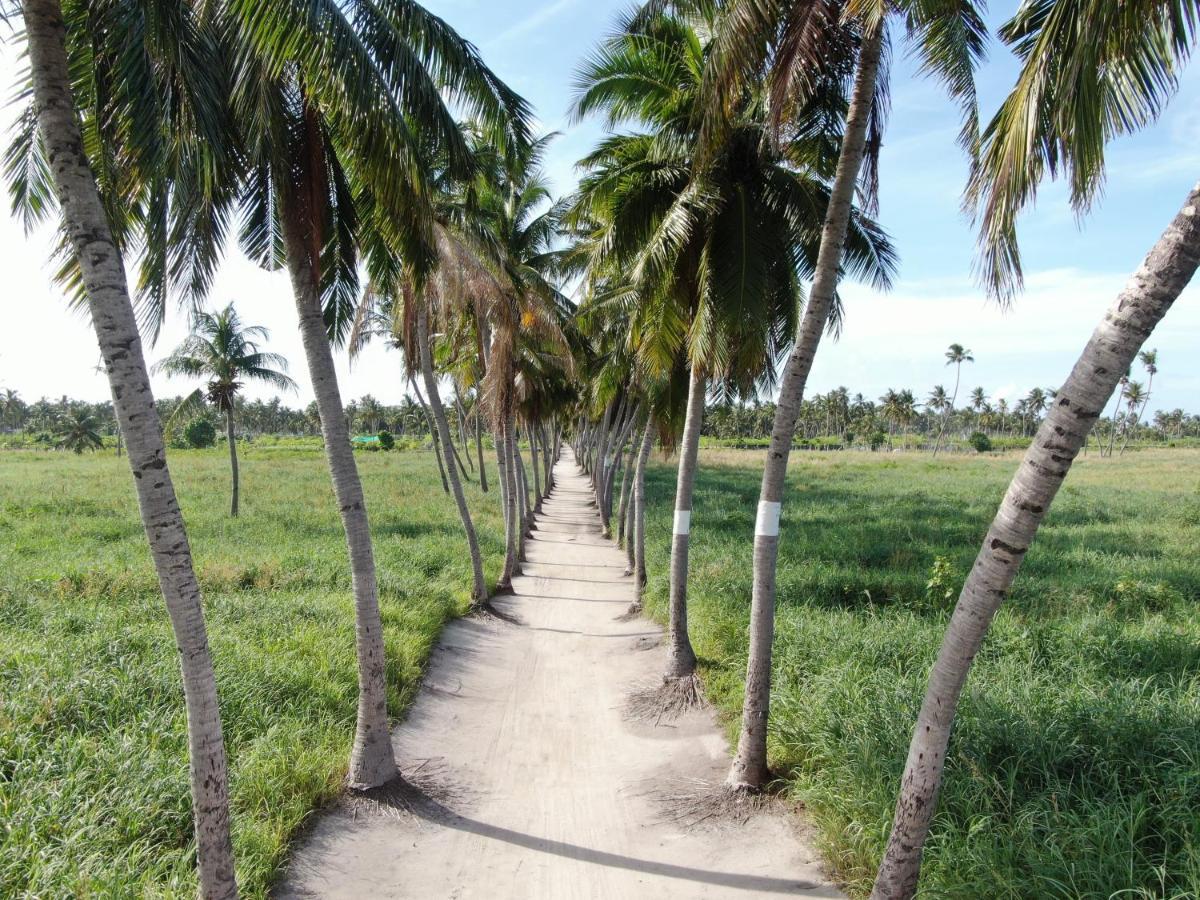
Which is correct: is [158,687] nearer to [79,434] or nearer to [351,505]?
[351,505]

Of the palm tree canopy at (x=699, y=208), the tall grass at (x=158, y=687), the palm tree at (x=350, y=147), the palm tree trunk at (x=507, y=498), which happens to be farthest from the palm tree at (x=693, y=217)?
the palm tree trunk at (x=507, y=498)

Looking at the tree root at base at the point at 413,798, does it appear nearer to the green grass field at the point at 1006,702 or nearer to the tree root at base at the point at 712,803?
the tree root at base at the point at 712,803

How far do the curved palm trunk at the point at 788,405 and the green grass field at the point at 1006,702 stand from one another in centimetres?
43

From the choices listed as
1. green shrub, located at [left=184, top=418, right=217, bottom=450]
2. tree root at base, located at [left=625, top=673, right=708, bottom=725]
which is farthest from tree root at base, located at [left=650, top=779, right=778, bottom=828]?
green shrub, located at [left=184, top=418, right=217, bottom=450]

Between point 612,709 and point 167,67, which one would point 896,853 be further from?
point 167,67

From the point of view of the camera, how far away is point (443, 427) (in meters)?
12.2

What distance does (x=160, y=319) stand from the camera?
173 inches

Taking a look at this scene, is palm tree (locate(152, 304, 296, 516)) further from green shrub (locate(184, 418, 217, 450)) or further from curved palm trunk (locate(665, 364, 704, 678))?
green shrub (locate(184, 418, 217, 450))

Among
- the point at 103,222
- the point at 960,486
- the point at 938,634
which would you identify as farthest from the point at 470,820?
the point at 960,486

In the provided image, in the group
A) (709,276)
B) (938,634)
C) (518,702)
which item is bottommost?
(518,702)

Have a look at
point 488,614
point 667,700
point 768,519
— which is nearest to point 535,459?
point 488,614

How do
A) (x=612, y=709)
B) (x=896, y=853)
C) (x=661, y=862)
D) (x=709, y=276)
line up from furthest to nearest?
(x=612, y=709)
(x=709, y=276)
(x=661, y=862)
(x=896, y=853)

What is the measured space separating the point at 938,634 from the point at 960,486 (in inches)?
1147

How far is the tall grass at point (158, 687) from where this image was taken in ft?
13.9
